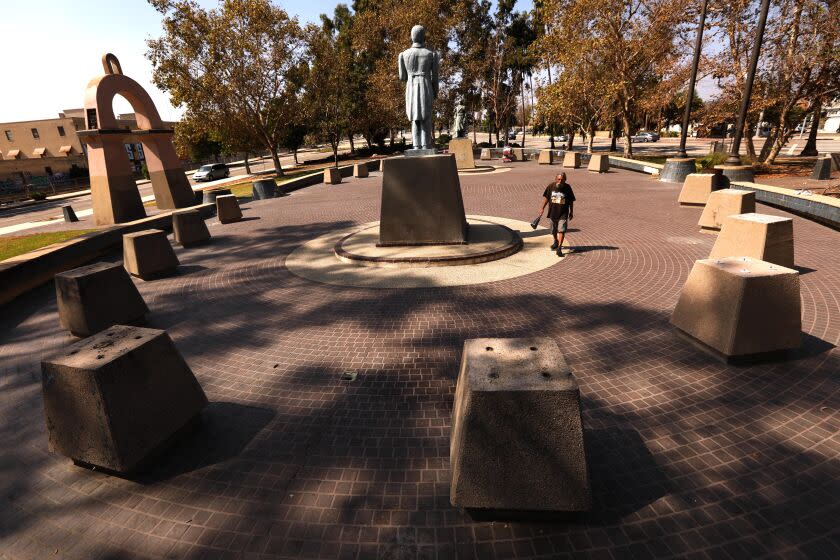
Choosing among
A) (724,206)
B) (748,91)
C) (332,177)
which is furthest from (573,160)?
(724,206)

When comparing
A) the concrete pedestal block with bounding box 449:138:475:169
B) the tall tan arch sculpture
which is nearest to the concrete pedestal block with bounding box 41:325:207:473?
the tall tan arch sculpture

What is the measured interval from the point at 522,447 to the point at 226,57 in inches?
1411

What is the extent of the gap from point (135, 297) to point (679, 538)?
25.1 ft

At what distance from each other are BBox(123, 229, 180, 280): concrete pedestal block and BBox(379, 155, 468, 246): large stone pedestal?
4.91m

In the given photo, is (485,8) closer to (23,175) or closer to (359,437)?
(359,437)

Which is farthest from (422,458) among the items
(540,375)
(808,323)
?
(808,323)

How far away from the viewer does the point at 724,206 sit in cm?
943

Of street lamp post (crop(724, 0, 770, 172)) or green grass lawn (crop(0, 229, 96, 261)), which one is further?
green grass lawn (crop(0, 229, 96, 261))

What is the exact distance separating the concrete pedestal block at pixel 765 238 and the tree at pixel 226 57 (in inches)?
1312

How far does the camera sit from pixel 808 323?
5395 mm

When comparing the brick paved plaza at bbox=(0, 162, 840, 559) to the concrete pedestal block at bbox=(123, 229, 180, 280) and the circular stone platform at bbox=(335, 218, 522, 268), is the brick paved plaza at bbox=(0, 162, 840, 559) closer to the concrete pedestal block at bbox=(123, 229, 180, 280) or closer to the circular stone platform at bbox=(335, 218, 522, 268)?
the circular stone platform at bbox=(335, 218, 522, 268)

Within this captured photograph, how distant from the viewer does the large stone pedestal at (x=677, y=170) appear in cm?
1850

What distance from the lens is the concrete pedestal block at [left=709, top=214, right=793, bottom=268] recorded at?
6586 millimetres

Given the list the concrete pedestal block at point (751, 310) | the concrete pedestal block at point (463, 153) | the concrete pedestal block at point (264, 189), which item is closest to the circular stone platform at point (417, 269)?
the concrete pedestal block at point (751, 310)
